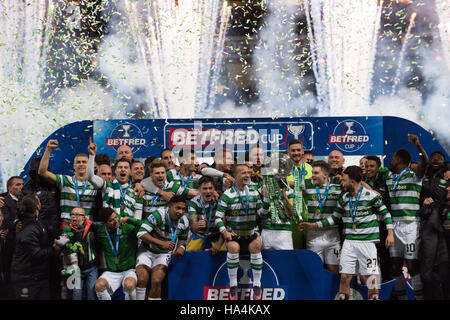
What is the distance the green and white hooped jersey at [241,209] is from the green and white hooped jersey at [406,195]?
1963 millimetres

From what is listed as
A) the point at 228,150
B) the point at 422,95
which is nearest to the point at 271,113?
the point at 422,95

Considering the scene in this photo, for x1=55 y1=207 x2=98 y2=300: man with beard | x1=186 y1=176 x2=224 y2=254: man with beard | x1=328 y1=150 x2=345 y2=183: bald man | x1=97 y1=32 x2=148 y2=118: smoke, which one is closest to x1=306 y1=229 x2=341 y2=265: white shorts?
x1=328 y1=150 x2=345 y2=183: bald man

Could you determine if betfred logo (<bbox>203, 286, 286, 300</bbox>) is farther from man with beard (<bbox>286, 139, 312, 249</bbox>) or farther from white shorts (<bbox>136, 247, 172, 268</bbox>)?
man with beard (<bbox>286, 139, 312, 249</bbox>)

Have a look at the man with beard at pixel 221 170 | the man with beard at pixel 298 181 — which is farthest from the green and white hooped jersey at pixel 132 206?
the man with beard at pixel 298 181

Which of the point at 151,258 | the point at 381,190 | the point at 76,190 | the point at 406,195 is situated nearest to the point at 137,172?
the point at 76,190

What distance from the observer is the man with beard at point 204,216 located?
677 cm

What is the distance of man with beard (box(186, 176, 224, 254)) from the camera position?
6.77 m

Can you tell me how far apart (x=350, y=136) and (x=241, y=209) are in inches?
94.9

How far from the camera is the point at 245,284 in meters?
6.61

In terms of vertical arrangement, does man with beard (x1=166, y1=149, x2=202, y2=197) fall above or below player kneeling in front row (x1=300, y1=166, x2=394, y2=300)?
above

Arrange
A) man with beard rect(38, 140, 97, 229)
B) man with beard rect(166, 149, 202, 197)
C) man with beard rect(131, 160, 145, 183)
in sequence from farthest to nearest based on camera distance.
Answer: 1. man with beard rect(166, 149, 202, 197)
2. man with beard rect(131, 160, 145, 183)
3. man with beard rect(38, 140, 97, 229)

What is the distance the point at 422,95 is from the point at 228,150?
30.0 feet

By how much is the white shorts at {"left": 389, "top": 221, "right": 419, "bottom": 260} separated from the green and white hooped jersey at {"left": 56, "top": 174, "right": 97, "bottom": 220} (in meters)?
4.15

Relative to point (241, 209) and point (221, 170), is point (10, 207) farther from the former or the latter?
point (241, 209)
